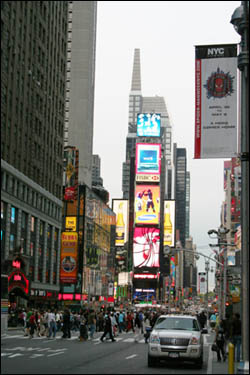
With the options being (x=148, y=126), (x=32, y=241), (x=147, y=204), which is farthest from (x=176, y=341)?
(x=148, y=126)

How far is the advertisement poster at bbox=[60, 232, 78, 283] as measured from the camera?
86312 mm

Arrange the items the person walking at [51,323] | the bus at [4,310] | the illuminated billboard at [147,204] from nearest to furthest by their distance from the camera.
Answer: the bus at [4,310] < the person walking at [51,323] < the illuminated billboard at [147,204]

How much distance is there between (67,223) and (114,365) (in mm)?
90183

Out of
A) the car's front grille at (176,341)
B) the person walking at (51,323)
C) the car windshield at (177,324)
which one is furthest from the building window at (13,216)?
the car's front grille at (176,341)

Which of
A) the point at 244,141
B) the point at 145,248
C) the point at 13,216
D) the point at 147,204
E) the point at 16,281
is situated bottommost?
the point at 16,281

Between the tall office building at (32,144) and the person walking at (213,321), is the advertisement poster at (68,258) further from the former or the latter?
the person walking at (213,321)

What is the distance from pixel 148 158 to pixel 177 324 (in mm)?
142946

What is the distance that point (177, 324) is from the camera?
A: 22141 mm

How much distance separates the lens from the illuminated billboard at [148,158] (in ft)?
535

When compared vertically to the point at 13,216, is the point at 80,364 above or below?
below

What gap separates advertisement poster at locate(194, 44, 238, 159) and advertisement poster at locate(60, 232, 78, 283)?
68730 millimetres

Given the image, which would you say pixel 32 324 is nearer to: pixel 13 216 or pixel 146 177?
pixel 13 216

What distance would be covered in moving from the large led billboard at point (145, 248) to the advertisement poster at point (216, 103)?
146366 mm

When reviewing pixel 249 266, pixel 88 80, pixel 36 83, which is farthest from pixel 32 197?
pixel 88 80
